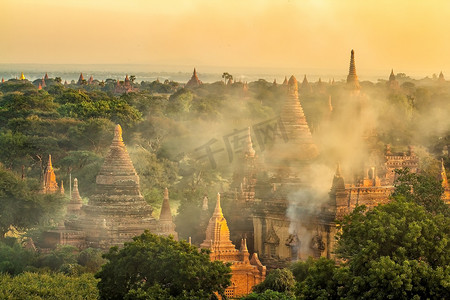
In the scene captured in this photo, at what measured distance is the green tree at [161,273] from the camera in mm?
32594

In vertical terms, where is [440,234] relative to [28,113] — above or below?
below

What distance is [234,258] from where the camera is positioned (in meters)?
41.8

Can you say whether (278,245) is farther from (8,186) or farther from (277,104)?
(277,104)

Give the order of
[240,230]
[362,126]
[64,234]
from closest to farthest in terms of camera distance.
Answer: [64,234]
[240,230]
[362,126]

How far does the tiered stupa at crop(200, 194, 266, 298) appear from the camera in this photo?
40094 millimetres

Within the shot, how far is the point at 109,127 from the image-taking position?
7475 centimetres

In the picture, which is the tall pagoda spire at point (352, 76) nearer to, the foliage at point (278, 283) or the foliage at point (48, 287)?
the foliage at point (278, 283)

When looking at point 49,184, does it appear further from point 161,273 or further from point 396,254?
point 396,254

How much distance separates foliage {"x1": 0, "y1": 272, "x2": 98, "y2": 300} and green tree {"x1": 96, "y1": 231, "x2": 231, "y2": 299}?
208 centimetres

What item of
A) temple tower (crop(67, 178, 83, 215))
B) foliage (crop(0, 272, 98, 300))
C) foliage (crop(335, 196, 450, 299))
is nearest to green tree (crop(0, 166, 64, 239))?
temple tower (crop(67, 178, 83, 215))

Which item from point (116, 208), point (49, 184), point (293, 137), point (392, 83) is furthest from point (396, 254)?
point (392, 83)

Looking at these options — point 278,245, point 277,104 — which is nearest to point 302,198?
point 278,245

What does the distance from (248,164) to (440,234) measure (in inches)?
862

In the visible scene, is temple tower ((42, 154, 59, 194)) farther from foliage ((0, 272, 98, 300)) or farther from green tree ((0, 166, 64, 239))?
foliage ((0, 272, 98, 300))
